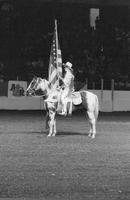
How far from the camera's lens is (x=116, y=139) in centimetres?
1761

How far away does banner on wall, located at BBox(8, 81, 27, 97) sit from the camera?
3553 centimetres

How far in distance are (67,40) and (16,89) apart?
9.06 m

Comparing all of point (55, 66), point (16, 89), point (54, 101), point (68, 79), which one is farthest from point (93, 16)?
point (54, 101)

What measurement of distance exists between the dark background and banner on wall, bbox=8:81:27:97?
18.3 ft

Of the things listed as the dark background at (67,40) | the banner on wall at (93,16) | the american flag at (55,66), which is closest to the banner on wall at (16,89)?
the dark background at (67,40)

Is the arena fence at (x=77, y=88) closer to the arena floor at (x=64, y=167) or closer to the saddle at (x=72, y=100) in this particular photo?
the arena floor at (x=64, y=167)

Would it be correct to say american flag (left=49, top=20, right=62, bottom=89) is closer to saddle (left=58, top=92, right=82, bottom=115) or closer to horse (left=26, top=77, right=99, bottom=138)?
horse (left=26, top=77, right=99, bottom=138)

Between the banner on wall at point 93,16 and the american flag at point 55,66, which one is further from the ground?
the banner on wall at point 93,16

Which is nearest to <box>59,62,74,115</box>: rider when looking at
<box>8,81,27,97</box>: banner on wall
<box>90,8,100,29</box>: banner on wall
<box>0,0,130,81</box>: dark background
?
<box>8,81,27,97</box>: banner on wall

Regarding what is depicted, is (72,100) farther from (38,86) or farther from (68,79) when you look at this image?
(38,86)

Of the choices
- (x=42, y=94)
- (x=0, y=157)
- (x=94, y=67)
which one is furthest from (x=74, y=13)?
(x=0, y=157)

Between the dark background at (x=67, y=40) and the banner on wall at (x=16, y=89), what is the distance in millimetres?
5590

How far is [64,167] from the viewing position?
11008 millimetres

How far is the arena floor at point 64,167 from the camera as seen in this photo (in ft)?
26.9
